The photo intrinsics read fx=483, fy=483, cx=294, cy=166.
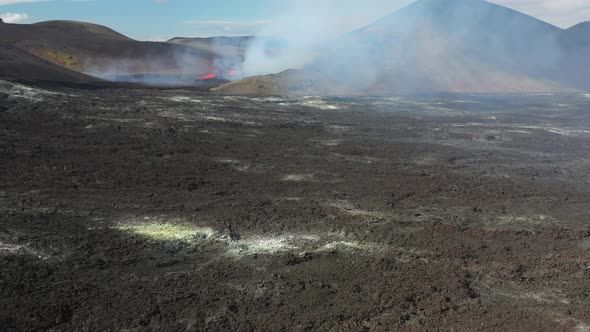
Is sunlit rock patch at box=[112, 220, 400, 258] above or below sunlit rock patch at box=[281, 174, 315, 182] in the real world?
below

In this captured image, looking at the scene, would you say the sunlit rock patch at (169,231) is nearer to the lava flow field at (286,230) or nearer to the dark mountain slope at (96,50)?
the lava flow field at (286,230)

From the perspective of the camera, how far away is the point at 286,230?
7570 mm

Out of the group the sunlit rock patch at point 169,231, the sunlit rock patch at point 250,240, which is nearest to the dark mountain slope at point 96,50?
the sunlit rock patch at point 169,231

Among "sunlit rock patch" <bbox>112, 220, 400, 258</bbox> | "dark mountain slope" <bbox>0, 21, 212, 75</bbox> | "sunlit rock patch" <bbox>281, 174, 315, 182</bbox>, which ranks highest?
"dark mountain slope" <bbox>0, 21, 212, 75</bbox>

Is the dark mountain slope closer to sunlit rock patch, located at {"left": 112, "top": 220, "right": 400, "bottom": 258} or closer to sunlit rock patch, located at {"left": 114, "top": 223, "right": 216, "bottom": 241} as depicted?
sunlit rock patch, located at {"left": 114, "top": 223, "right": 216, "bottom": 241}

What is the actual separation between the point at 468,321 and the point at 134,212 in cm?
554

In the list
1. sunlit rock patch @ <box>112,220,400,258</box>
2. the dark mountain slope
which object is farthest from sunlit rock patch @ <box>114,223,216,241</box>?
the dark mountain slope

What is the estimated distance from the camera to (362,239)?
722cm

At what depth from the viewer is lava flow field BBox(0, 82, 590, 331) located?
203 inches

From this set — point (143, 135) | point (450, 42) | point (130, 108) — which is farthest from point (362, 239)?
point (450, 42)

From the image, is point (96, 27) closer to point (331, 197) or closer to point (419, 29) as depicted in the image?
point (419, 29)

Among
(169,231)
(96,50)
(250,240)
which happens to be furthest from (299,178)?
(96,50)

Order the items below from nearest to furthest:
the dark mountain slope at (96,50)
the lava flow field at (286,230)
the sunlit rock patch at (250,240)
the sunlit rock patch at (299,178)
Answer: the lava flow field at (286,230) < the sunlit rock patch at (250,240) < the sunlit rock patch at (299,178) < the dark mountain slope at (96,50)

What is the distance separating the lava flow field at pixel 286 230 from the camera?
5.15 meters
